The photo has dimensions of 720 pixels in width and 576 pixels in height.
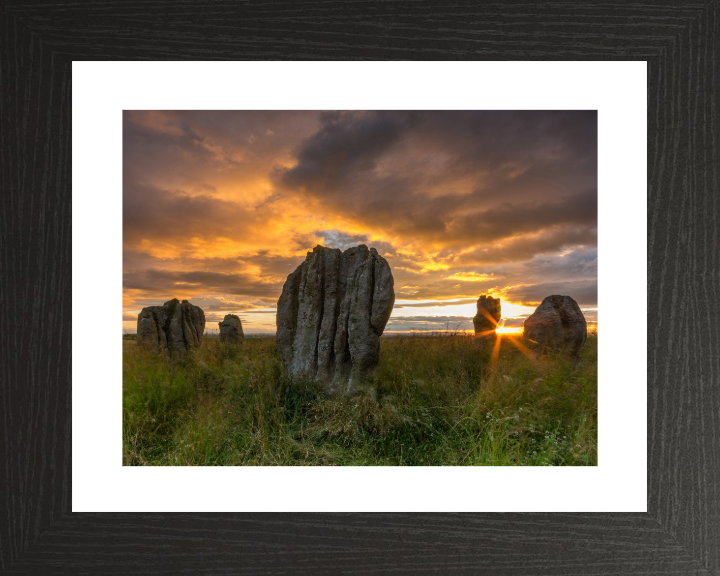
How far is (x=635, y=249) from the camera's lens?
1820 mm

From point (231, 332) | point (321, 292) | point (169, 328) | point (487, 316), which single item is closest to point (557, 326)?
point (487, 316)

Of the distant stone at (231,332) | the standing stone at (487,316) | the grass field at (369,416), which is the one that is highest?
the standing stone at (487,316)

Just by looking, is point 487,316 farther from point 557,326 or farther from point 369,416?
point 369,416

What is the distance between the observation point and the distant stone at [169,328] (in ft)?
14.2

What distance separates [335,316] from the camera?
3.27m

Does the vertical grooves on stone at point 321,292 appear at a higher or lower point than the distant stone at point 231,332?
higher

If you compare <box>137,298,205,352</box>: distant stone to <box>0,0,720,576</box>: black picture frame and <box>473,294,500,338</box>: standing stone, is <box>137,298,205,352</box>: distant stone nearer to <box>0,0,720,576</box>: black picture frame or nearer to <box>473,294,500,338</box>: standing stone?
<box>0,0,720,576</box>: black picture frame

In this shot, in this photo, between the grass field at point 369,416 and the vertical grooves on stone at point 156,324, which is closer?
the grass field at point 369,416

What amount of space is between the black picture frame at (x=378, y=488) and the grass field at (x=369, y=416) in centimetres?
53

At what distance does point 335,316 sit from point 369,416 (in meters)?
0.99

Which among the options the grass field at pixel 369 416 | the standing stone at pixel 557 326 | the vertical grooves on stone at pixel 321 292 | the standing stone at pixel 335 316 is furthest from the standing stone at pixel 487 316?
the vertical grooves on stone at pixel 321 292

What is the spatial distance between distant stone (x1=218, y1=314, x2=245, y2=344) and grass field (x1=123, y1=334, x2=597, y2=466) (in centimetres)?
123

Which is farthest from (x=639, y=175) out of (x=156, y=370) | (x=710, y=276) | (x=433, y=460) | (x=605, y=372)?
(x=156, y=370)

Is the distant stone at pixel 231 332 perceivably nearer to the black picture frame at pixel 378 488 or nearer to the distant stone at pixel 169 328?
the distant stone at pixel 169 328
